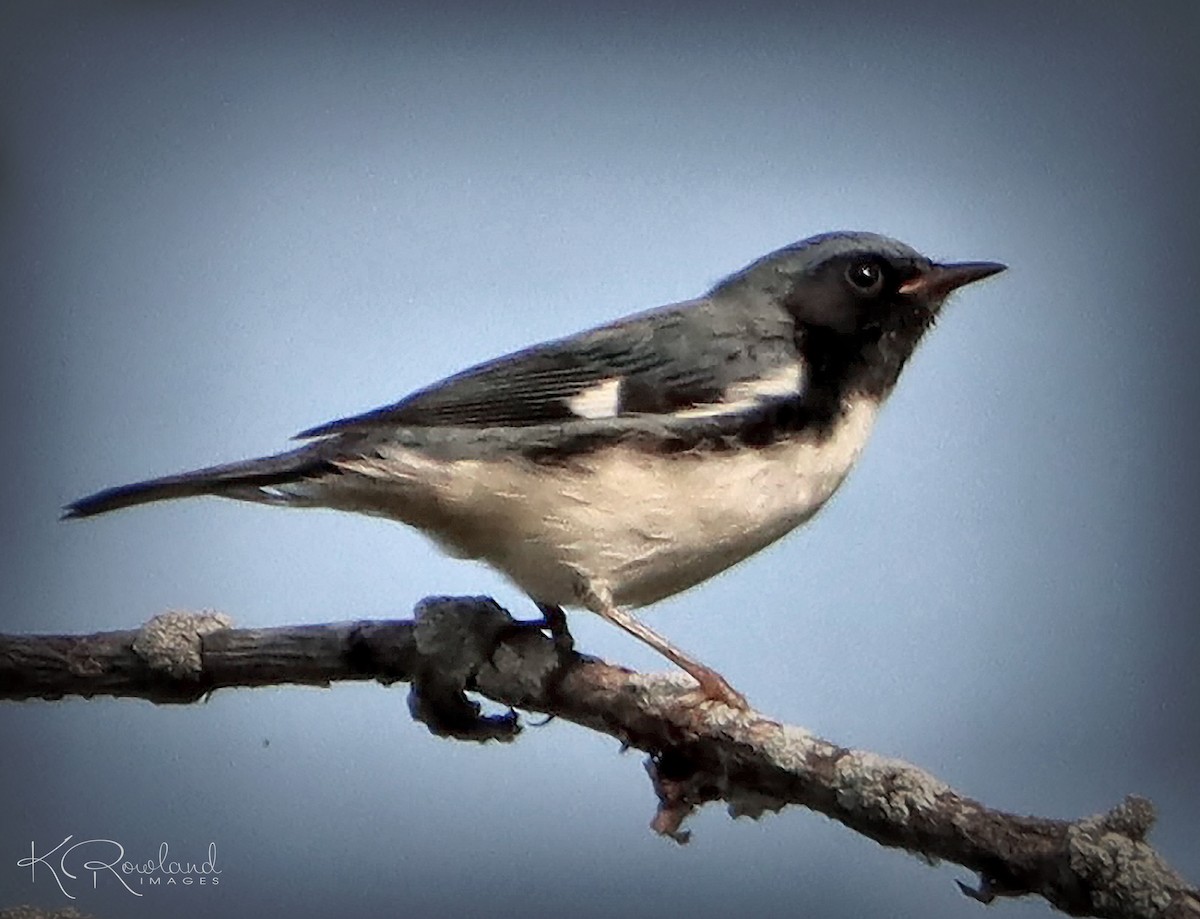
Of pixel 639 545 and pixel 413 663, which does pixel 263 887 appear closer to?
pixel 413 663

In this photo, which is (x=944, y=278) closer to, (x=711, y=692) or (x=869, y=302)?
(x=869, y=302)

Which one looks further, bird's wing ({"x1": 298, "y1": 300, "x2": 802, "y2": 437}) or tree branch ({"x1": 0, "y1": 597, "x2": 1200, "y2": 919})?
bird's wing ({"x1": 298, "y1": 300, "x2": 802, "y2": 437})

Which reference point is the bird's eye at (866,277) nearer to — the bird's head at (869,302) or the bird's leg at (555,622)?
the bird's head at (869,302)

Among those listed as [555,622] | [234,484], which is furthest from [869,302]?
[234,484]

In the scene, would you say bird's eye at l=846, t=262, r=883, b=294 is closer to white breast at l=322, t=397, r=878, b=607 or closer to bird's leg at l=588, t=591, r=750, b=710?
white breast at l=322, t=397, r=878, b=607

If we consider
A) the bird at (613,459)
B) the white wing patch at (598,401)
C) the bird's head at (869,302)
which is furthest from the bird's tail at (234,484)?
the bird's head at (869,302)

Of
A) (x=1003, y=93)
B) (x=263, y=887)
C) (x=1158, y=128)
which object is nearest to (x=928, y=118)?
(x=1003, y=93)

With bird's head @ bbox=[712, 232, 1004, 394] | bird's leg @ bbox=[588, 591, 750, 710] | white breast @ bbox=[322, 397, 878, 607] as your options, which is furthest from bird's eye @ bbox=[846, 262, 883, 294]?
bird's leg @ bbox=[588, 591, 750, 710]

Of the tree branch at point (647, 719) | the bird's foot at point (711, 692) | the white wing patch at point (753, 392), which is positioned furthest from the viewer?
the white wing patch at point (753, 392)
